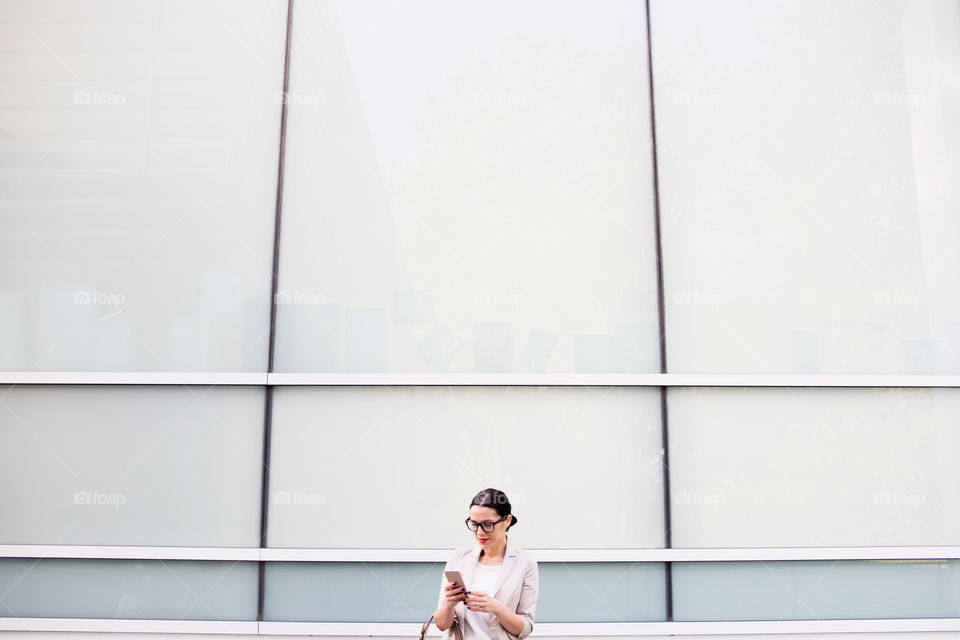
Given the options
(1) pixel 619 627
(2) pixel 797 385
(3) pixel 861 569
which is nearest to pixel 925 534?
(3) pixel 861 569

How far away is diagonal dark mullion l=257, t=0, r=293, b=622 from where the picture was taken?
5180mm

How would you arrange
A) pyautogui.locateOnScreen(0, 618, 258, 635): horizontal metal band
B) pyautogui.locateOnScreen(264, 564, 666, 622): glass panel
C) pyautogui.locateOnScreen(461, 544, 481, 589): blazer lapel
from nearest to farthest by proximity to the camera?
pyautogui.locateOnScreen(461, 544, 481, 589): blazer lapel → pyautogui.locateOnScreen(0, 618, 258, 635): horizontal metal band → pyautogui.locateOnScreen(264, 564, 666, 622): glass panel

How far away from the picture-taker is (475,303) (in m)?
5.41

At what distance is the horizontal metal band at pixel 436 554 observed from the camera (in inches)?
201

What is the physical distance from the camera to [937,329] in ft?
17.9

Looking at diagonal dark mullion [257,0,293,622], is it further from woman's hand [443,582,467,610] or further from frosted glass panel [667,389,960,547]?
frosted glass panel [667,389,960,547]

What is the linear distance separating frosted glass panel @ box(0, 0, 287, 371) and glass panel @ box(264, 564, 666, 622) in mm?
1635

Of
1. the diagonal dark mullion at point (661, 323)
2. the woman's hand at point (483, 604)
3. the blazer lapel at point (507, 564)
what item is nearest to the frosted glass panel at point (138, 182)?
the blazer lapel at point (507, 564)

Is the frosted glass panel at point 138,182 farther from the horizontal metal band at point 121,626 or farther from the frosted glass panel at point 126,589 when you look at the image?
the horizontal metal band at point 121,626

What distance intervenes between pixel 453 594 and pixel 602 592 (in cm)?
219

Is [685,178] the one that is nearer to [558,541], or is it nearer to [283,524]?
[558,541]

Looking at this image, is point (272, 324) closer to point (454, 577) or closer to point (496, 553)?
point (496, 553)

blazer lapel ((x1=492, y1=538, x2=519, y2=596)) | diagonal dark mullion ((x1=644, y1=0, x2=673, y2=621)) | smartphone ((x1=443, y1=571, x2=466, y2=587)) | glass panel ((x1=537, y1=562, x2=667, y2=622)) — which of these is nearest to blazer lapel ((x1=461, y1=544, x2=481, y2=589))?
blazer lapel ((x1=492, y1=538, x2=519, y2=596))

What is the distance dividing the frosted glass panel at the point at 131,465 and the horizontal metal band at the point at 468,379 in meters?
0.10
